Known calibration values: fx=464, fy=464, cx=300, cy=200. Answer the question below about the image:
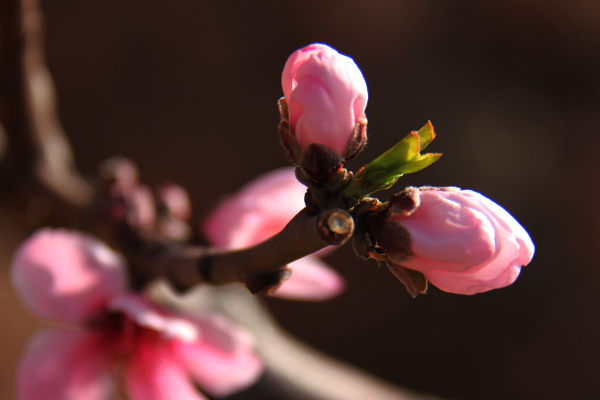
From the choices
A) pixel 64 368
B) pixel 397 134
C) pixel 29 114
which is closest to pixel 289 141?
pixel 64 368

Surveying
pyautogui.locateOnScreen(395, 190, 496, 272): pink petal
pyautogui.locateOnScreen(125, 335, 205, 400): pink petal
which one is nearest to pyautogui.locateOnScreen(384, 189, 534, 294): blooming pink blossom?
pyautogui.locateOnScreen(395, 190, 496, 272): pink petal

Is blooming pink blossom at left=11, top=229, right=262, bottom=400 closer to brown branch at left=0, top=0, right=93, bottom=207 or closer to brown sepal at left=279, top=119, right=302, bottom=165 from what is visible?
brown sepal at left=279, top=119, right=302, bottom=165

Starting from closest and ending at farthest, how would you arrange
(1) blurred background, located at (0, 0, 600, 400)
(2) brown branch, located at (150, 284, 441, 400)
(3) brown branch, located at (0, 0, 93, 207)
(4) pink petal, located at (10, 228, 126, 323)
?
1. (4) pink petal, located at (10, 228, 126, 323)
2. (3) brown branch, located at (0, 0, 93, 207)
3. (2) brown branch, located at (150, 284, 441, 400)
4. (1) blurred background, located at (0, 0, 600, 400)

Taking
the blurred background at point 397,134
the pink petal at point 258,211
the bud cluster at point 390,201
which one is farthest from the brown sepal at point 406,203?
the blurred background at point 397,134

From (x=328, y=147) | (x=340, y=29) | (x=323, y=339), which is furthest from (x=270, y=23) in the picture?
(x=328, y=147)

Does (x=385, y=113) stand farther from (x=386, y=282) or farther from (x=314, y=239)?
(x=314, y=239)

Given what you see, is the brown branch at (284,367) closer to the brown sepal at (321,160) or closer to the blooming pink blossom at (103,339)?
the blooming pink blossom at (103,339)
